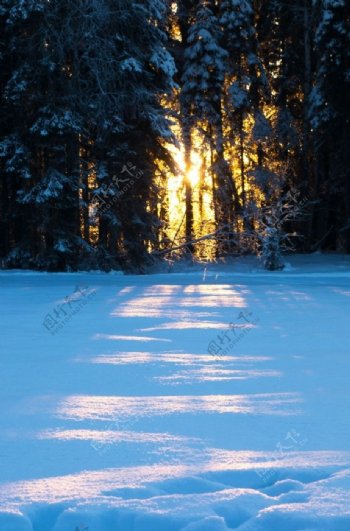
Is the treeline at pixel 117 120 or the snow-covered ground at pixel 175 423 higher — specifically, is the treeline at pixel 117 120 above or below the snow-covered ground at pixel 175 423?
above

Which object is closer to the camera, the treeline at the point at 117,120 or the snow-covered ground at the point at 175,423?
the snow-covered ground at the point at 175,423

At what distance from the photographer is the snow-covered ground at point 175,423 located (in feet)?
9.06

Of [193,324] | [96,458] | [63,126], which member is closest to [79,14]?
[63,126]

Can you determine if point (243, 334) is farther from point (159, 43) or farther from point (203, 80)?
point (203, 80)

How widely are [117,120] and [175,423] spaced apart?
1524 centimetres

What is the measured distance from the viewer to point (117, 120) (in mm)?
18156

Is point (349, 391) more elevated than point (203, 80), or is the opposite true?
point (203, 80)

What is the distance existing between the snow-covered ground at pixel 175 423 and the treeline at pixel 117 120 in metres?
10.1

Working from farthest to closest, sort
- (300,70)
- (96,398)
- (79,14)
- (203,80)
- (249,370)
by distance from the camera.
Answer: (300,70)
(203,80)
(79,14)
(249,370)
(96,398)

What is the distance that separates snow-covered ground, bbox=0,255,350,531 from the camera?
2762 millimetres

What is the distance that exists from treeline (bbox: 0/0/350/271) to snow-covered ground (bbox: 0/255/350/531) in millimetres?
10071

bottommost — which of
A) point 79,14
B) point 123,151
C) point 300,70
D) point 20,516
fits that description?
point 20,516

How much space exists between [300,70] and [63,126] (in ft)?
47.6

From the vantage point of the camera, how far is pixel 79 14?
54.2ft
